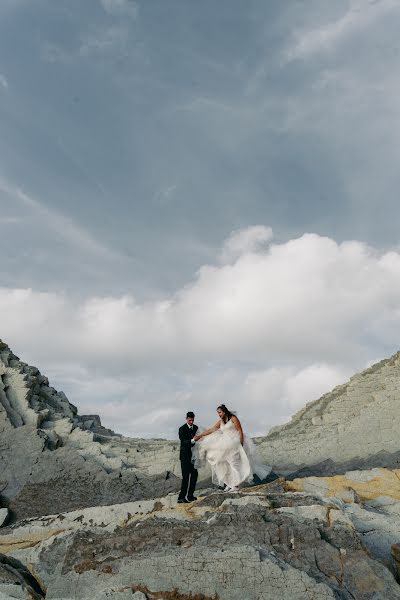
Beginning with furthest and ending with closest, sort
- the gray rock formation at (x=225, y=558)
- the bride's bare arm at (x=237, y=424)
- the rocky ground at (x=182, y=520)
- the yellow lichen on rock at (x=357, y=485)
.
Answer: the yellow lichen on rock at (x=357, y=485) → the bride's bare arm at (x=237, y=424) → the rocky ground at (x=182, y=520) → the gray rock formation at (x=225, y=558)

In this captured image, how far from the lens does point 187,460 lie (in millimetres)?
11695

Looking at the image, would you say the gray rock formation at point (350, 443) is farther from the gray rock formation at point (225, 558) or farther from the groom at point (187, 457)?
the gray rock formation at point (225, 558)

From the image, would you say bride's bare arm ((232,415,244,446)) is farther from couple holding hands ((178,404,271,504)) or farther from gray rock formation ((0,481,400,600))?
gray rock formation ((0,481,400,600))

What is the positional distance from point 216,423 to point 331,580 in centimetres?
511

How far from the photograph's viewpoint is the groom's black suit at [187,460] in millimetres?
11523

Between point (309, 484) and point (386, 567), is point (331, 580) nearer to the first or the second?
point (386, 567)

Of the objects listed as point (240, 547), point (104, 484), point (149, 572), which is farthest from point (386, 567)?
point (104, 484)

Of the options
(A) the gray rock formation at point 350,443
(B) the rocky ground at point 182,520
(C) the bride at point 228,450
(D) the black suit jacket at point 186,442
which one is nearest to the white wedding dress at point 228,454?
(C) the bride at point 228,450

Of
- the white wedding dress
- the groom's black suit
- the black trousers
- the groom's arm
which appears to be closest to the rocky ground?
the black trousers

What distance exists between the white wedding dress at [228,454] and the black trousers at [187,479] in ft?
1.49

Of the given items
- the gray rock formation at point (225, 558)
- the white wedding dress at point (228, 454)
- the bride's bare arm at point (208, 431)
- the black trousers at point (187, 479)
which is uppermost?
the bride's bare arm at point (208, 431)

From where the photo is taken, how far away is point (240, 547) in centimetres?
725

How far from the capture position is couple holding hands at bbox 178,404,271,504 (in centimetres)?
1162

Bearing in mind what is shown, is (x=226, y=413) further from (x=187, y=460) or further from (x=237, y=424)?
(x=187, y=460)
